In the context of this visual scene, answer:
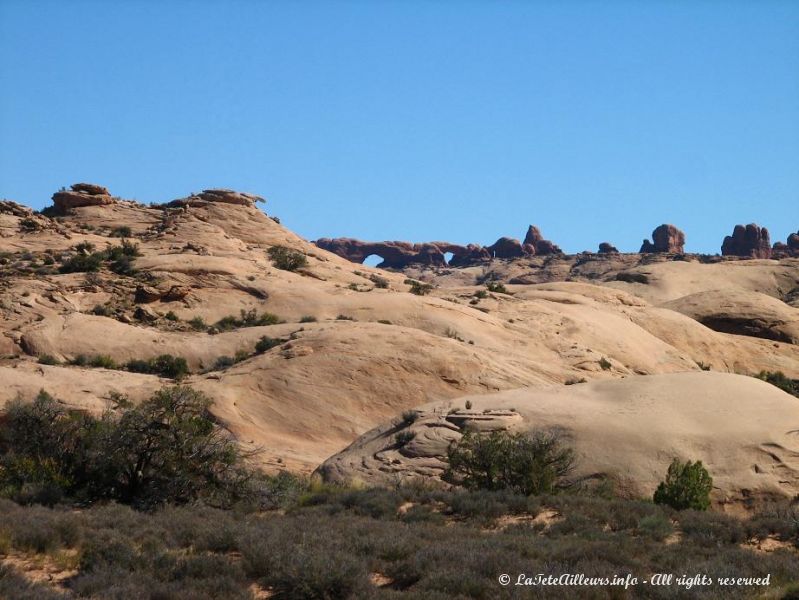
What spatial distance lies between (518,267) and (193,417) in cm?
9337

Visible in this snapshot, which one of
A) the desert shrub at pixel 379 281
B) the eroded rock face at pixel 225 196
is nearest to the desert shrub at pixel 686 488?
the desert shrub at pixel 379 281

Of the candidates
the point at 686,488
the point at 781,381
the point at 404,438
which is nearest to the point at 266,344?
the point at 404,438

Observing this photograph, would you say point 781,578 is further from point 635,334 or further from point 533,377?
point 635,334

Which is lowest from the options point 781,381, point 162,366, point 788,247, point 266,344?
point 162,366

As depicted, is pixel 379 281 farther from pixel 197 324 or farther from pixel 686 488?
pixel 686 488

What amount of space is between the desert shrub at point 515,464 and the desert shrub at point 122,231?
32.3 meters

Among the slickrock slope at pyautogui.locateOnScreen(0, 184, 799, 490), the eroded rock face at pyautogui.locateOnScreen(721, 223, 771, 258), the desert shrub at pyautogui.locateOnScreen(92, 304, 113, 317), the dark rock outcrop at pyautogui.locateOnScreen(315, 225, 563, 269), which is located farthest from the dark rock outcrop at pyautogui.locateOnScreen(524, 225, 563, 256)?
the desert shrub at pyautogui.locateOnScreen(92, 304, 113, 317)

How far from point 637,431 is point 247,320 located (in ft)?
62.4

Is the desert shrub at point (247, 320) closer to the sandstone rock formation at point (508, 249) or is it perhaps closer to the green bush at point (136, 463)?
the green bush at point (136, 463)

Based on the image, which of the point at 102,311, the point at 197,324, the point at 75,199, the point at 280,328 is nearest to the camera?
the point at 280,328

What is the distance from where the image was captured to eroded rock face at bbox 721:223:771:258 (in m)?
117

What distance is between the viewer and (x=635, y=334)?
3756cm

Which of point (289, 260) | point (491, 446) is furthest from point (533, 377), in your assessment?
point (289, 260)

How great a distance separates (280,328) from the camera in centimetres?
2947
